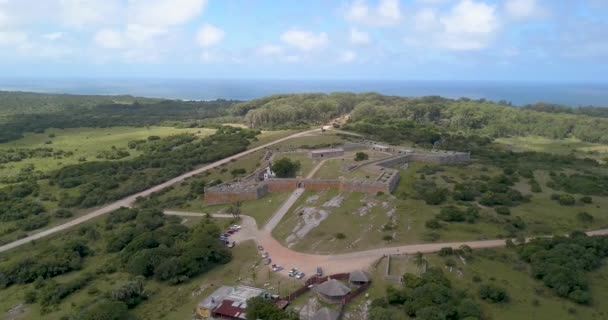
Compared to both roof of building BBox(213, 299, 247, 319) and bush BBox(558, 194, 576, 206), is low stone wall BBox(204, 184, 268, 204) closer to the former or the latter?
roof of building BBox(213, 299, 247, 319)

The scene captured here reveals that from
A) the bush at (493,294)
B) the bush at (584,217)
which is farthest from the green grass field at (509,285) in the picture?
the bush at (584,217)

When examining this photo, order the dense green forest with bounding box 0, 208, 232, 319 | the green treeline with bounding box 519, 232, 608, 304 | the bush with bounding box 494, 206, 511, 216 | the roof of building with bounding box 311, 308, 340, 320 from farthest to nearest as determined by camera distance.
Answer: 1. the bush with bounding box 494, 206, 511, 216
2. the dense green forest with bounding box 0, 208, 232, 319
3. the green treeline with bounding box 519, 232, 608, 304
4. the roof of building with bounding box 311, 308, 340, 320

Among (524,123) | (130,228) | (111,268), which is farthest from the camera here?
(524,123)

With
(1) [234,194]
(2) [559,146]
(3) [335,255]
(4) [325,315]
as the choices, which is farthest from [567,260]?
(2) [559,146]

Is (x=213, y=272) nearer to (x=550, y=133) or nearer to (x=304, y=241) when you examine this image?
(x=304, y=241)

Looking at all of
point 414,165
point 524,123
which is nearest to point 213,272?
point 414,165

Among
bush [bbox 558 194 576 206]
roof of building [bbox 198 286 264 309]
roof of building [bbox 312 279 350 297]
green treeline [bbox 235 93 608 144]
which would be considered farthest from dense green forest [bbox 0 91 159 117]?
bush [bbox 558 194 576 206]
